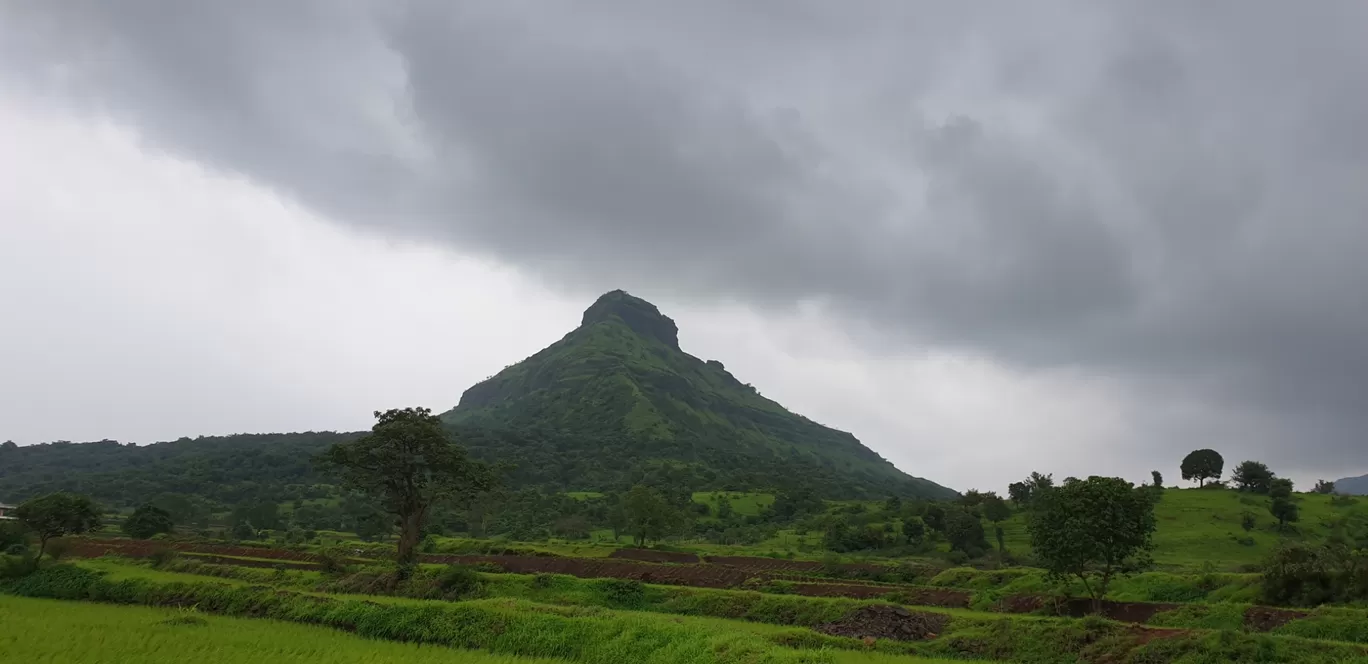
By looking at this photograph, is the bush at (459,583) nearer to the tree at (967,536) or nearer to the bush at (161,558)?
the bush at (161,558)

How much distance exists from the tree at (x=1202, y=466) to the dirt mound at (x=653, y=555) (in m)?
87.9

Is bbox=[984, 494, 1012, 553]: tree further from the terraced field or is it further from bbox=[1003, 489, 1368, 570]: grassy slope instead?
the terraced field

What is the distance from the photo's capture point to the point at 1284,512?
77.9 m

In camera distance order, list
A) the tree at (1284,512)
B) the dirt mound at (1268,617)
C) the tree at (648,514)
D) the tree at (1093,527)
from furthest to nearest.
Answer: the tree at (648,514)
the tree at (1284,512)
the tree at (1093,527)
the dirt mound at (1268,617)

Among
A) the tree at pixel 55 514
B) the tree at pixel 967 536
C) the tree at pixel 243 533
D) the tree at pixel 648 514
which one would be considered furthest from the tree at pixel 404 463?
the tree at pixel 243 533

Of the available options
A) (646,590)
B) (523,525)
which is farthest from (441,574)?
(523,525)

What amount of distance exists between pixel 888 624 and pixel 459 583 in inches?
922

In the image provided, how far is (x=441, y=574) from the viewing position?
132 ft

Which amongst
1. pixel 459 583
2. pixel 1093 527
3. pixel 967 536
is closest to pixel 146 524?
pixel 459 583

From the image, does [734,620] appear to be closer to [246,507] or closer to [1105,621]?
[1105,621]

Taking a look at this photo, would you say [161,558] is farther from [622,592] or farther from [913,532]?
[913,532]

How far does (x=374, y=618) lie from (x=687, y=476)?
482 ft

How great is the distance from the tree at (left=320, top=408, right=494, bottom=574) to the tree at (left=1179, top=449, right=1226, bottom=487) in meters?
112

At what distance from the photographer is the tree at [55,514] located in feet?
148
